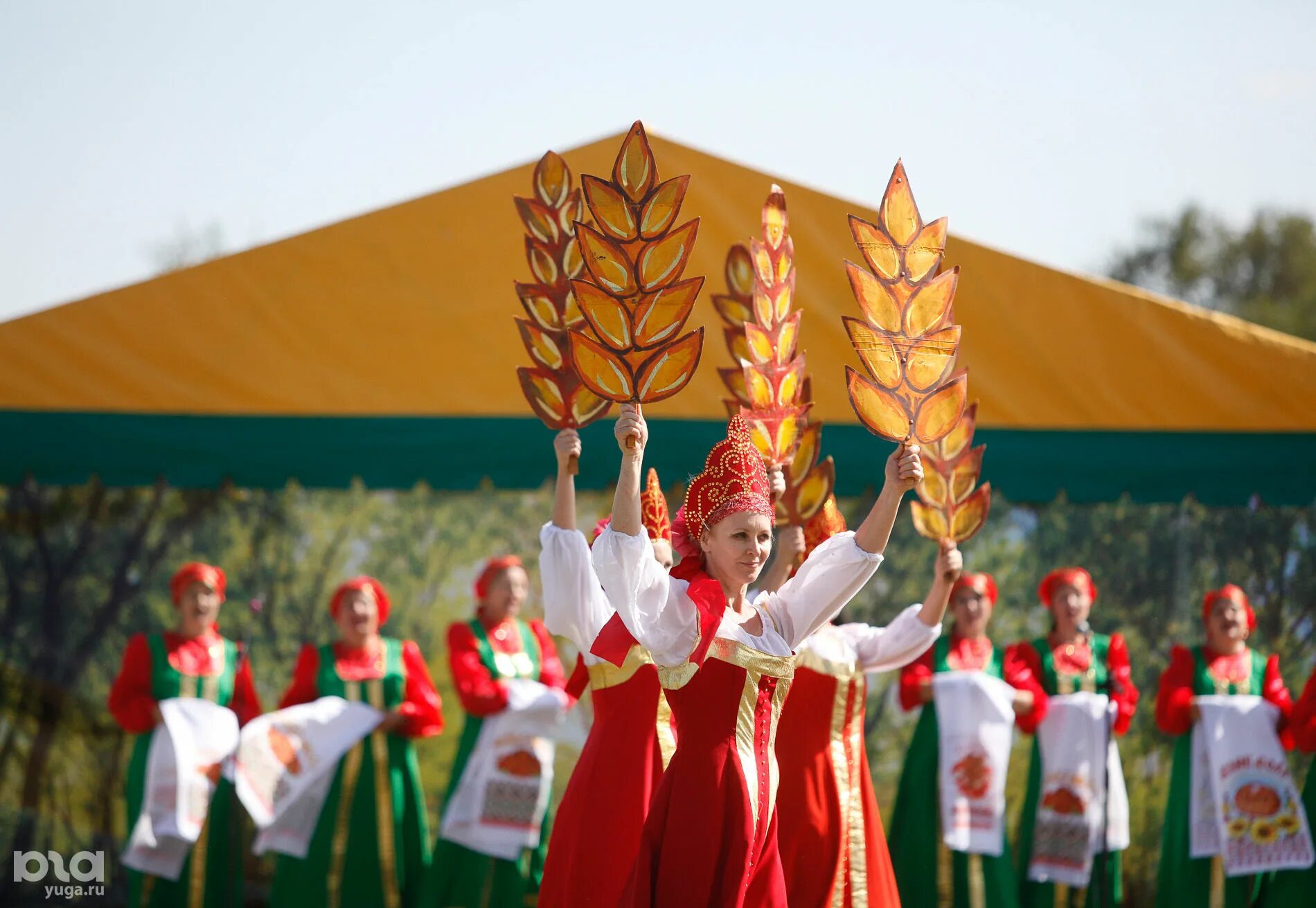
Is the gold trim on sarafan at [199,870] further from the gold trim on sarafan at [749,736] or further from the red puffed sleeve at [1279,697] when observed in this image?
the red puffed sleeve at [1279,697]

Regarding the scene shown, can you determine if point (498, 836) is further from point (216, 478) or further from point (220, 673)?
point (216, 478)

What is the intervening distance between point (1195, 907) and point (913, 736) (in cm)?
131

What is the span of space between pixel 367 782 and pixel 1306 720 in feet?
12.3

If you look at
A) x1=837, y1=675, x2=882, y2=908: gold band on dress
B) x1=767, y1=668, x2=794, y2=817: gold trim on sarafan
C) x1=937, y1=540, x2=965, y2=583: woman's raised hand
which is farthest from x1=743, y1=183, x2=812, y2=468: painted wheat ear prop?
x1=767, y1=668, x2=794, y2=817: gold trim on sarafan

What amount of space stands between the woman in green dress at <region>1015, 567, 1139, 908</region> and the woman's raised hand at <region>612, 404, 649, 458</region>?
362 centimetres

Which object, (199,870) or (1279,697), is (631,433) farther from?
(1279,697)

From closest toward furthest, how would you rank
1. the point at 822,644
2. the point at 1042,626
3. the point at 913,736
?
1. the point at 822,644
2. the point at 913,736
3. the point at 1042,626

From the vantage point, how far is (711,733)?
3.16 m

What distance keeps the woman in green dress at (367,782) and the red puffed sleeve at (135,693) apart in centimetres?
54

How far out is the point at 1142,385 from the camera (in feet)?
19.6

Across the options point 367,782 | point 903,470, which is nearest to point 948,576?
point 903,470

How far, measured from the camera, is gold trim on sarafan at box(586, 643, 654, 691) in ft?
13.5

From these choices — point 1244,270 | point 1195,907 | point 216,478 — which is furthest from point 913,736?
point 1244,270

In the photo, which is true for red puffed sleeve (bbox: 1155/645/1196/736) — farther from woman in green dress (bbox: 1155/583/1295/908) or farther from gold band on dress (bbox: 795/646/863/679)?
gold band on dress (bbox: 795/646/863/679)
